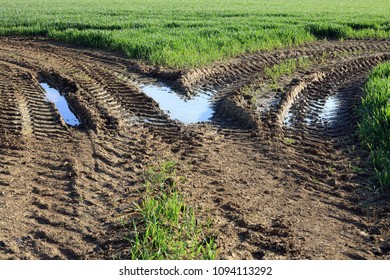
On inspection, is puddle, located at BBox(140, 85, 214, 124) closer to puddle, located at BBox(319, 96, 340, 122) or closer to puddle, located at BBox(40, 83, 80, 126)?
puddle, located at BBox(40, 83, 80, 126)

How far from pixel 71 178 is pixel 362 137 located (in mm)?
4547

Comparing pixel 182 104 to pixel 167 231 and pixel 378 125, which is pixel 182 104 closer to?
pixel 378 125

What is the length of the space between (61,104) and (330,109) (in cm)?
521

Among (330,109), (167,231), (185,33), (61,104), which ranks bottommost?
(330,109)

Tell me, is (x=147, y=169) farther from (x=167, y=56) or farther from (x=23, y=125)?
(x=167, y=56)

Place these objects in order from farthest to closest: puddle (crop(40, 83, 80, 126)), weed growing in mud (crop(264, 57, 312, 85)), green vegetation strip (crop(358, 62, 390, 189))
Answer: weed growing in mud (crop(264, 57, 312, 85)) → puddle (crop(40, 83, 80, 126)) → green vegetation strip (crop(358, 62, 390, 189))

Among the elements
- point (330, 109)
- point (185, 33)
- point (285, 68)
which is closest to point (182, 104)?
point (330, 109)

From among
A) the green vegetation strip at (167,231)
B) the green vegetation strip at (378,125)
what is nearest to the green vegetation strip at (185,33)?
the green vegetation strip at (378,125)

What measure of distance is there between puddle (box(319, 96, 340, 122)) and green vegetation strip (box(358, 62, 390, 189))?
57 centimetres

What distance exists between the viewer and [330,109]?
1102 centimetres

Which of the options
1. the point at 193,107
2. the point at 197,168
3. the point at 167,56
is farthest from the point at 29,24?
the point at 197,168

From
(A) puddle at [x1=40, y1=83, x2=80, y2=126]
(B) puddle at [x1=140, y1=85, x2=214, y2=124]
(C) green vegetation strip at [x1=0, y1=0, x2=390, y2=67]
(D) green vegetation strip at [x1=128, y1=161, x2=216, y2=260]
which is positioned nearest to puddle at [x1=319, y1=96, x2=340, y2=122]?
(B) puddle at [x1=140, y1=85, x2=214, y2=124]

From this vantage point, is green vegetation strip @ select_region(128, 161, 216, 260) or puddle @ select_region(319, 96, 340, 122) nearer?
green vegetation strip @ select_region(128, 161, 216, 260)

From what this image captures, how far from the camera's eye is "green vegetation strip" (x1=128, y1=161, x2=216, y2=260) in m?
5.08
